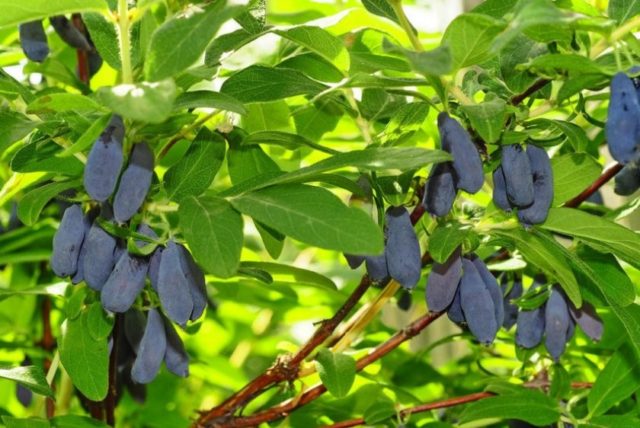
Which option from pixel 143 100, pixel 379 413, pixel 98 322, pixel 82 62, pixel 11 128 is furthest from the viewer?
pixel 82 62

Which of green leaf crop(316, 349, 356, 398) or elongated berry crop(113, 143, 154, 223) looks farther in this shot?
green leaf crop(316, 349, 356, 398)

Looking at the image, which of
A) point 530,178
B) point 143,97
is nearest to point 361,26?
point 530,178

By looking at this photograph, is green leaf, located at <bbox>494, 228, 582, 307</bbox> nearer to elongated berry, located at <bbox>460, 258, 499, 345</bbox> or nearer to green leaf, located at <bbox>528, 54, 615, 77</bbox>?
elongated berry, located at <bbox>460, 258, 499, 345</bbox>

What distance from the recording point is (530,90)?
0.76 m

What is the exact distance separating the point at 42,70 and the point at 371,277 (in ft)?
1.71

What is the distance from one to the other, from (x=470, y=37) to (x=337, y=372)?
15.1 inches

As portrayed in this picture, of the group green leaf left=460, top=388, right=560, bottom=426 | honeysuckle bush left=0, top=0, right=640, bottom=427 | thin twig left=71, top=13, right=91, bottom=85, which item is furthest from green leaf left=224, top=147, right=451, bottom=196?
thin twig left=71, top=13, right=91, bottom=85

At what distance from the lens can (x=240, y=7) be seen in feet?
2.05

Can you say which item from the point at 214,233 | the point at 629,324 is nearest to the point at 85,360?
the point at 214,233

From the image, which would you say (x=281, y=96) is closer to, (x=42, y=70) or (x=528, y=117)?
(x=528, y=117)

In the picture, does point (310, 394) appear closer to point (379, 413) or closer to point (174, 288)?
point (379, 413)

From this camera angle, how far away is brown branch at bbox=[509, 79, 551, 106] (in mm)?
754

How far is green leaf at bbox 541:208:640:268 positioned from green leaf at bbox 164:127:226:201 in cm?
28

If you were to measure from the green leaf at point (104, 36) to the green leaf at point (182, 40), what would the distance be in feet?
0.61
